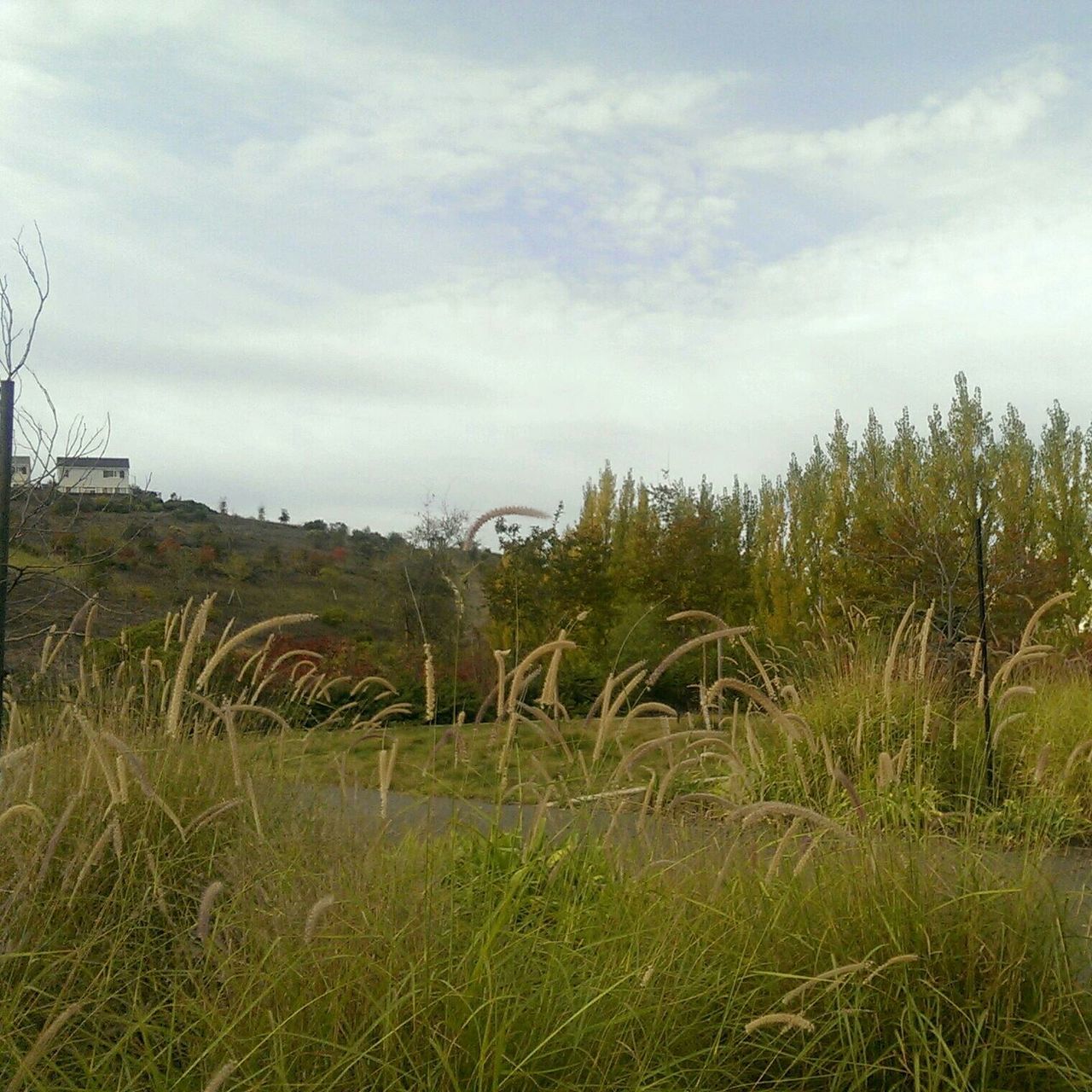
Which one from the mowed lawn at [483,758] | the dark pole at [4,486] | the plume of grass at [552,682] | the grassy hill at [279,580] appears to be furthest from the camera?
the grassy hill at [279,580]

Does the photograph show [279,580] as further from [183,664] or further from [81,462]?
[183,664]

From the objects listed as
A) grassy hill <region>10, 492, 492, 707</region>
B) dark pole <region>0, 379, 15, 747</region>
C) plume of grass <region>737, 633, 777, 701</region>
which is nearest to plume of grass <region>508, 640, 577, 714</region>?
plume of grass <region>737, 633, 777, 701</region>

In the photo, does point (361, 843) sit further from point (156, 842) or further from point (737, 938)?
point (737, 938)

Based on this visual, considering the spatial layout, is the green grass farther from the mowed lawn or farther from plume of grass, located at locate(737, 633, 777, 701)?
plume of grass, located at locate(737, 633, 777, 701)

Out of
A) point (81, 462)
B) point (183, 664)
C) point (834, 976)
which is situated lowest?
point (834, 976)

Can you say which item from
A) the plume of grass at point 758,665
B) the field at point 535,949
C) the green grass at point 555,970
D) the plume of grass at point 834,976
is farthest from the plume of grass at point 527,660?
the plume of grass at point 834,976

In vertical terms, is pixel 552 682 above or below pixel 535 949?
above

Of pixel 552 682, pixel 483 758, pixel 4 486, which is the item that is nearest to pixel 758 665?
pixel 552 682

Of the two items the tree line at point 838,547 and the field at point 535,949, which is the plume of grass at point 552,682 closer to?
the field at point 535,949

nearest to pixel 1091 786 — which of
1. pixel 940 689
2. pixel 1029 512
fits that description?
pixel 940 689

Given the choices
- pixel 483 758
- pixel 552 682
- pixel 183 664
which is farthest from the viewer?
pixel 483 758

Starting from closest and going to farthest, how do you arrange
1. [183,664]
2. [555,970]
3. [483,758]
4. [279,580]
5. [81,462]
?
[555,970] < [183,664] < [81,462] < [483,758] < [279,580]

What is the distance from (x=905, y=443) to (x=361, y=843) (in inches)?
929

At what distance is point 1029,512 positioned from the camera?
22797mm
